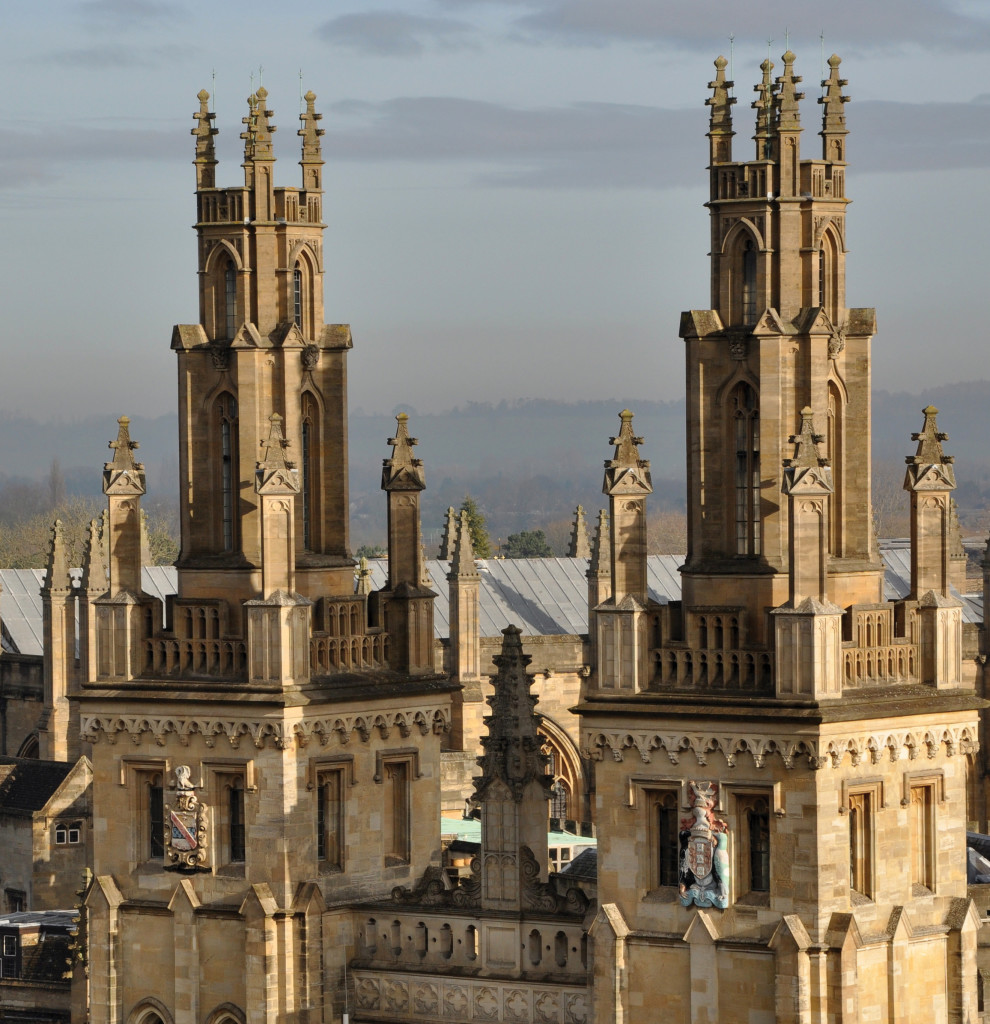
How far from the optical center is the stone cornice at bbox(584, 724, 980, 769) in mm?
49562

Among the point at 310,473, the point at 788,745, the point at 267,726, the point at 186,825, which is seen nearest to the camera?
the point at 788,745

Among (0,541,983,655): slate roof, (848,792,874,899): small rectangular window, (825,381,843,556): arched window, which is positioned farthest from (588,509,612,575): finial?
(848,792,874,899): small rectangular window

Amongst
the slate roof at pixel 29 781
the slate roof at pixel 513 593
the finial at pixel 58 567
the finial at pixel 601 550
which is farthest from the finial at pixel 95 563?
the finial at pixel 601 550

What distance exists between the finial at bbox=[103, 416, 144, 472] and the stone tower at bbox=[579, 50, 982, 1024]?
9.92 meters

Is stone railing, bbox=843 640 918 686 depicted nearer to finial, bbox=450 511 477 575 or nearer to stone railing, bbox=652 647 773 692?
stone railing, bbox=652 647 773 692

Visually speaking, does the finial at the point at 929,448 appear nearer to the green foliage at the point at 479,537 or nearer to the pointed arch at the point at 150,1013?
the pointed arch at the point at 150,1013

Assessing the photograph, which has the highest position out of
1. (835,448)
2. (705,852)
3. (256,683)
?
(835,448)

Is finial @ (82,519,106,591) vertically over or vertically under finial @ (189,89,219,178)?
under

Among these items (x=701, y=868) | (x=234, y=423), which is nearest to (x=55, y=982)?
(x=234, y=423)

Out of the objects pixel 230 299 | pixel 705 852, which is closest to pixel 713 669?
pixel 705 852

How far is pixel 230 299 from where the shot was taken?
187ft

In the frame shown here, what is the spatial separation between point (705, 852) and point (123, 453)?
13721mm

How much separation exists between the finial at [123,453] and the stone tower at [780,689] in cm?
992

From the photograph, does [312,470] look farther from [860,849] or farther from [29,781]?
[29,781]
